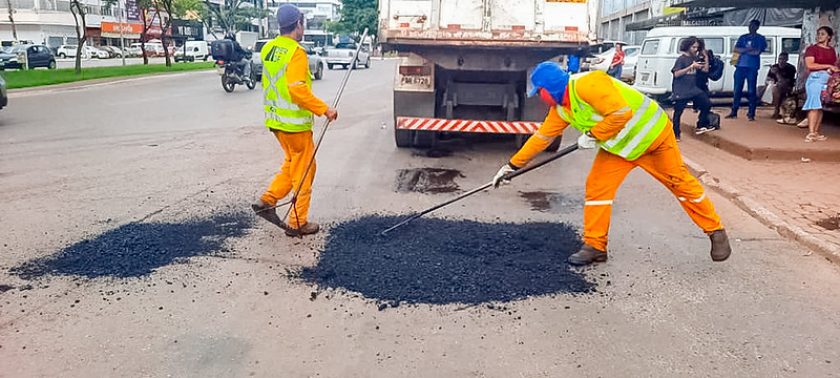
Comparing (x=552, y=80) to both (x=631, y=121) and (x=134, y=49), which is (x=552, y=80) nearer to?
(x=631, y=121)

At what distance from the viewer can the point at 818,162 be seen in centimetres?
822

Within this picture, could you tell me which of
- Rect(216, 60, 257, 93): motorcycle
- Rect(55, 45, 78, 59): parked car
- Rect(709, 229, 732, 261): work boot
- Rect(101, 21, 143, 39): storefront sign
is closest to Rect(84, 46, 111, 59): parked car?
Rect(55, 45, 78, 59): parked car

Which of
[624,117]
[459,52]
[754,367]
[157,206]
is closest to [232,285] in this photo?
[157,206]

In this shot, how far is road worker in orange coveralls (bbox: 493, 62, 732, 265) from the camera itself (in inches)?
170

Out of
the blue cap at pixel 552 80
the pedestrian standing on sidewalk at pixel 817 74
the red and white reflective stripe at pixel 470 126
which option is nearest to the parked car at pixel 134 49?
the red and white reflective stripe at pixel 470 126

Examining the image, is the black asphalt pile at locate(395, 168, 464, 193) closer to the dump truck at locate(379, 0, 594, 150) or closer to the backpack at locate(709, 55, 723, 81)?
the dump truck at locate(379, 0, 594, 150)

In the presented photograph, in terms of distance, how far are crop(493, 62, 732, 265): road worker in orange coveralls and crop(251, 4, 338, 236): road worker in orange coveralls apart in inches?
58.0

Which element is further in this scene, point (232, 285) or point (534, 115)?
point (534, 115)

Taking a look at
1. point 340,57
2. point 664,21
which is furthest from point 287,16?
point 340,57

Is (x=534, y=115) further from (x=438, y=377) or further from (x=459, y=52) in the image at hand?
(x=438, y=377)

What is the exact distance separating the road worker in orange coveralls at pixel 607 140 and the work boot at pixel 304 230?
1.49m

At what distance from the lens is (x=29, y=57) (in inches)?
1282

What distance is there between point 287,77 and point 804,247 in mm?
3949

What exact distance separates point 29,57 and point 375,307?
34498mm
